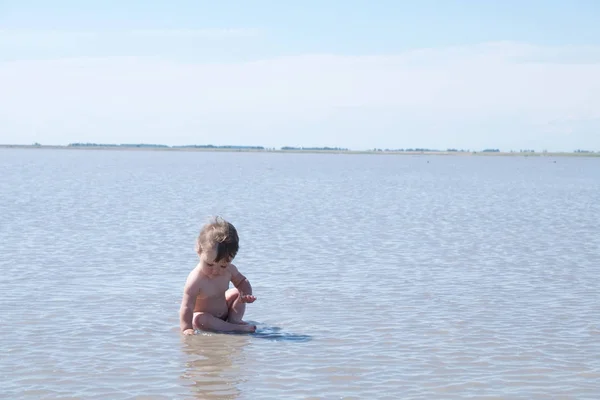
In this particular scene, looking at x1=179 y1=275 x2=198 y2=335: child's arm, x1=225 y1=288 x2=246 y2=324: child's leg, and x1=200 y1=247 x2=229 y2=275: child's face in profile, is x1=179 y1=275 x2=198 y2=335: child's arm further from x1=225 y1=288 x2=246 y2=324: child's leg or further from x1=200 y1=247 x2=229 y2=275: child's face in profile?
x1=225 y1=288 x2=246 y2=324: child's leg

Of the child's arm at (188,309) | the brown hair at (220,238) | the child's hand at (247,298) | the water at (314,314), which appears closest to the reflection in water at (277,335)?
the water at (314,314)

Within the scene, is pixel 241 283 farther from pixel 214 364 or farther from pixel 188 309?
pixel 214 364

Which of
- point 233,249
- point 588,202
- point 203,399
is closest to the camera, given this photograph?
point 203,399

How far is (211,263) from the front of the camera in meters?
9.62

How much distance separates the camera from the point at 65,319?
1006 centimetres

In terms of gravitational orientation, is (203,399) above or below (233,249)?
below

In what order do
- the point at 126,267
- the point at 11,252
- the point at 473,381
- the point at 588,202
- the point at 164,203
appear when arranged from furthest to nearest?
1. the point at 588,202
2. the point at 164,203
3. the point at 11,252
4. the point at 126,267
5. the point at 473,381

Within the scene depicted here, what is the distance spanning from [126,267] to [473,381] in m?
7.52

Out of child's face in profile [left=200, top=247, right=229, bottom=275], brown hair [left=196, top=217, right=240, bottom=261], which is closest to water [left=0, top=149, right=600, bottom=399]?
child's face in profile [left=200, top=247, right=229, bottom=275]

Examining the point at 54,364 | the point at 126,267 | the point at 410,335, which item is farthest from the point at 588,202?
the point at 54,364

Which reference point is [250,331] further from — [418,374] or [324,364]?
[418,374]

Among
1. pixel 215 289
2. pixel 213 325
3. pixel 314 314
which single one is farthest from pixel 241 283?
pixel 314 314

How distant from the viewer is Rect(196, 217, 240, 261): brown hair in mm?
9414

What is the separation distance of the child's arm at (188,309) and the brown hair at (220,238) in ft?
1.30
